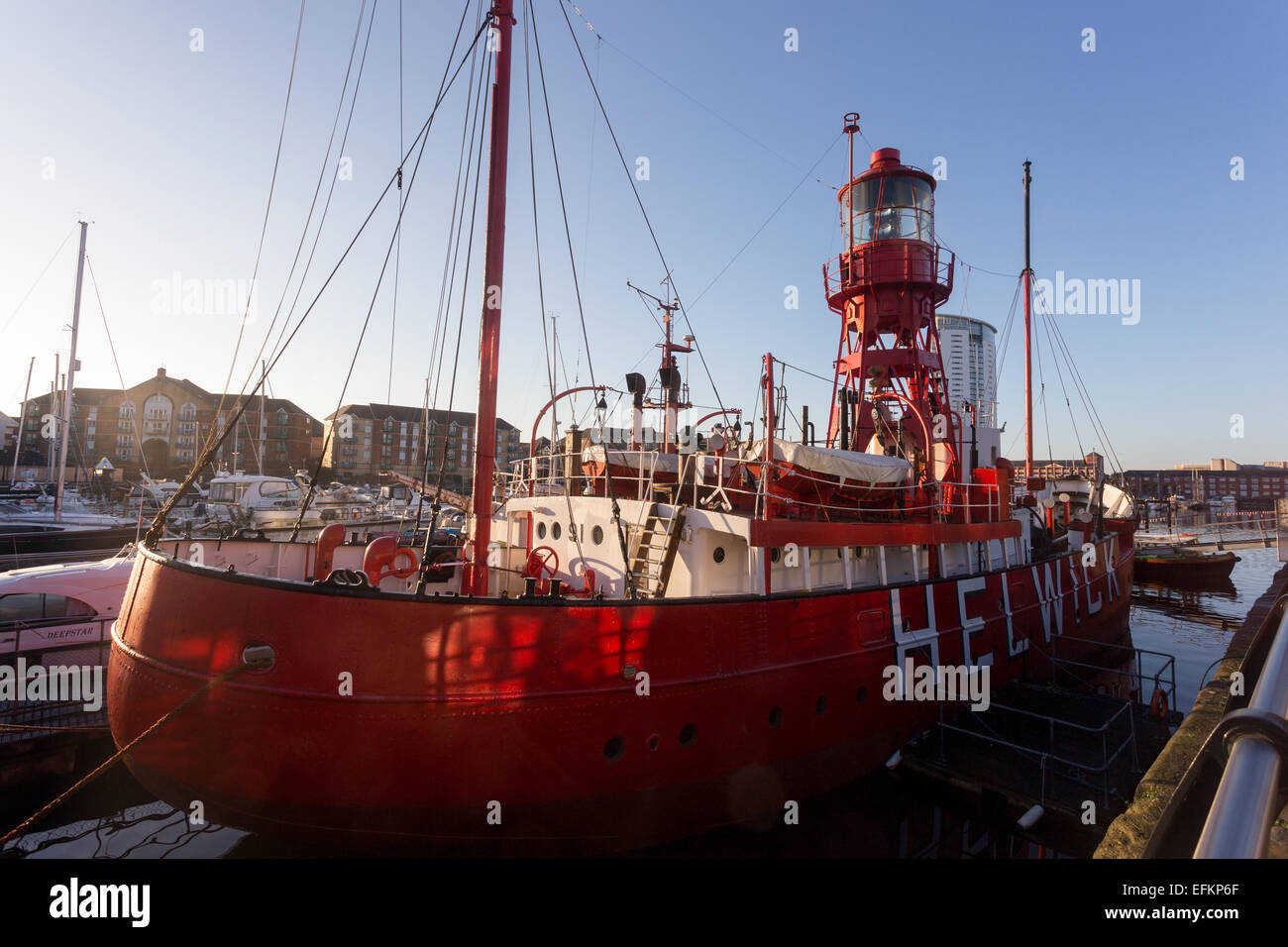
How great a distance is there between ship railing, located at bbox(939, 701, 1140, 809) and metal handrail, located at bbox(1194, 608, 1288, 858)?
7995 mm

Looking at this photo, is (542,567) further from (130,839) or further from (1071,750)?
(1071,750)

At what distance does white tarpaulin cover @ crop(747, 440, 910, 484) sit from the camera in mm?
9234

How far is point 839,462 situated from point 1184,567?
3731 cm

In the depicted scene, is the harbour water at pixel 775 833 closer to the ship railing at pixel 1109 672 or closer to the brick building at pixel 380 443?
the ship railing at pixel 1109 672

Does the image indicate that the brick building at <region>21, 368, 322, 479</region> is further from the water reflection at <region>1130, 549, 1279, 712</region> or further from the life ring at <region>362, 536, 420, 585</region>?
the water reflection at <region>1130, 549, 1279, 712</region>

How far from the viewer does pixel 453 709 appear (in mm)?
6598

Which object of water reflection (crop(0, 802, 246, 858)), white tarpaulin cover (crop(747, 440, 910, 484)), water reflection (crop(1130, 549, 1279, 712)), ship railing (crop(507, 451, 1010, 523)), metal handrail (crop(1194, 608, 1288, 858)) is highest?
white tarpaulin cover (crop(747, 440, 910, 484))

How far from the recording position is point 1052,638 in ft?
49.1

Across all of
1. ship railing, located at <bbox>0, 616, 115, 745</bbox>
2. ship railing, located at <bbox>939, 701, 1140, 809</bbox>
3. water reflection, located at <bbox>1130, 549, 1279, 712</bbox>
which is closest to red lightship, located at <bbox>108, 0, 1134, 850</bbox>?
ship railing, located at <bbox>939, 701, 1140, 809</bbox>

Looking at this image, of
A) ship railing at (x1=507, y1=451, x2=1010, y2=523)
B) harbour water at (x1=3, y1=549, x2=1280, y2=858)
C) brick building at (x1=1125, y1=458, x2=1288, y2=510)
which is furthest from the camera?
brick building at (x1=1125, y1=458, x2=1288, y2=510)

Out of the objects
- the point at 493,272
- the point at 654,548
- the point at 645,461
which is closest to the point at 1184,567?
the point at 645,461

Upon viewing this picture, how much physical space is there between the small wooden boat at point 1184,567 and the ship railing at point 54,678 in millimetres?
45996

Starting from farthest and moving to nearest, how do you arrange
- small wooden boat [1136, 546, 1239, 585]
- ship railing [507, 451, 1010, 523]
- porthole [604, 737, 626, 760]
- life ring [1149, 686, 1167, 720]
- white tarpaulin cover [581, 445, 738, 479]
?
1. small wooden boat [1136, 546, 1239, 585]
2. life ring [1149, 686, 1167, 720]
3. white tarpaulin cover [581, 445, 738, 479]
4. ship railing [507, 451, 1010, 523]
5. porthole [604, 737, 626, 760]
